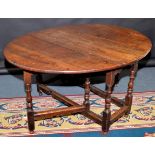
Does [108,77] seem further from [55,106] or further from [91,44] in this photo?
[55,106]

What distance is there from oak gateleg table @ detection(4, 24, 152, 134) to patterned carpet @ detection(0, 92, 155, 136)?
0.09 meters

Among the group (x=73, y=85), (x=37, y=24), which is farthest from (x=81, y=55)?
(x=37, y=24)

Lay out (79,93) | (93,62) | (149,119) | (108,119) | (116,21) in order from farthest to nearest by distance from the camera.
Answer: (116,21)
(79,93)
(149,119)
(108,119)
(93,62)

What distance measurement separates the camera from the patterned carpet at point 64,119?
2715 mm

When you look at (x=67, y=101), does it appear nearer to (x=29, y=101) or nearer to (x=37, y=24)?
(x=29, y=101)

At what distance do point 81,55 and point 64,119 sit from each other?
2.63 feet

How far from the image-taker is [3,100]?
3.24 metres

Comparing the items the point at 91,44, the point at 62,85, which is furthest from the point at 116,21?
the point at 91,44

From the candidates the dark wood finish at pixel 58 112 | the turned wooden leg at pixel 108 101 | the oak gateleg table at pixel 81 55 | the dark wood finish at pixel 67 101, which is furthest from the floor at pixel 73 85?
the turned wooden leg at pixel 108 101

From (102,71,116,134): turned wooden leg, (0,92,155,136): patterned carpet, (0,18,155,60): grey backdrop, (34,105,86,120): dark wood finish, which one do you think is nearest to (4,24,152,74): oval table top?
(102,71,116,134): turned wooden leg

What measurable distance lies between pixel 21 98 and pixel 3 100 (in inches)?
7.8

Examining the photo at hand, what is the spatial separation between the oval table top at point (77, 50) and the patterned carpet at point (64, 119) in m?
0.75

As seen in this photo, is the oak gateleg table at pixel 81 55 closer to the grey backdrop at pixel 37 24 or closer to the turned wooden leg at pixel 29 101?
the turned wooden leg at pixel 29 101

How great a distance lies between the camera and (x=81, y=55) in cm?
235
